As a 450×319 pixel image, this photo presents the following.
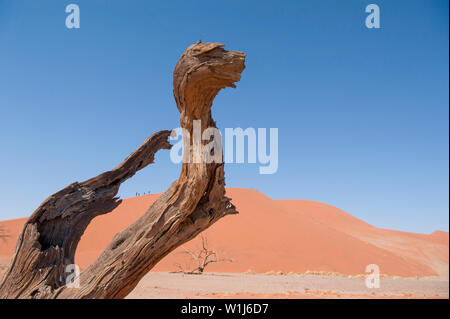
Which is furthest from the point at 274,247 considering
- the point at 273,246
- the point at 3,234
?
the point at 3,234

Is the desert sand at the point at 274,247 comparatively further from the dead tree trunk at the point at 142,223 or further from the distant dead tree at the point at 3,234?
the dead tree trunk at the point at 142,223

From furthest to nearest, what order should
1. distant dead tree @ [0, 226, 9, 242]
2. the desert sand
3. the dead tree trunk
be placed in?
1. distant dead tree @ [0, 226, 9, 242]
2. the desert sand
3. the dead tree trunk

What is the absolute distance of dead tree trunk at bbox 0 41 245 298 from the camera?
2.75 m

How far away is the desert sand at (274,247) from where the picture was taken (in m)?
29.0

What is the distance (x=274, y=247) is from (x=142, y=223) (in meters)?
32.0

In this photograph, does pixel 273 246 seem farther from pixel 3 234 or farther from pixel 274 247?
pixel 3 234

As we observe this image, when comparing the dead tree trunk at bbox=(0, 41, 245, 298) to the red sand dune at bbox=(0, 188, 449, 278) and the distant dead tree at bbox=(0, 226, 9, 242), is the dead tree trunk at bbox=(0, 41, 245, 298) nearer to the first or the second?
the red sand dune at bbox=(0, 188, 449, 278)

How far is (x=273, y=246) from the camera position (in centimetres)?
3381

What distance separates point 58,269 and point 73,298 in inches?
24.3

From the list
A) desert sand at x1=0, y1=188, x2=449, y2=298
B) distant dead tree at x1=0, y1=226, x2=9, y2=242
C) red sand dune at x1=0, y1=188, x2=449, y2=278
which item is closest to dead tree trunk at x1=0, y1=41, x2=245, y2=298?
desert sand at x1=0, y1=188, x2=449, y2=298

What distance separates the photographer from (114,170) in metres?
4.27

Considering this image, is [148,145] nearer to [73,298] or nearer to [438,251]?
[73,298]

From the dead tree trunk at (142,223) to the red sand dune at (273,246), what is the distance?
22363 millimetres
